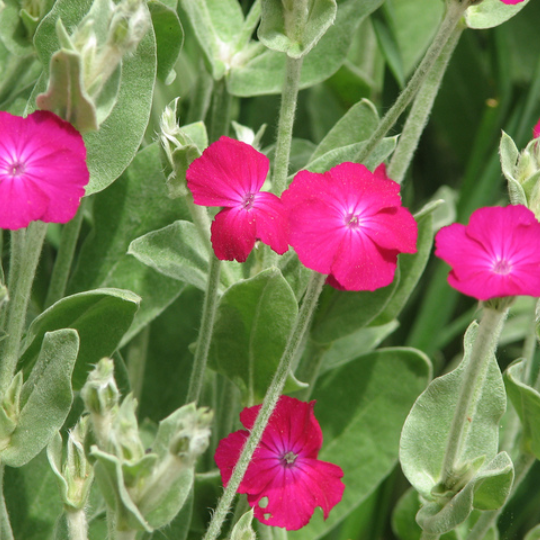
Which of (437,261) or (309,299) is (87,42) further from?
(437,261)

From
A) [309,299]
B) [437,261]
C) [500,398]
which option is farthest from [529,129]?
[309,299]

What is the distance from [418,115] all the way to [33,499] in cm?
48

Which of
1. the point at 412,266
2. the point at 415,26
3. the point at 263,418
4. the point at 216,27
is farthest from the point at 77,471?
the point at 415,26

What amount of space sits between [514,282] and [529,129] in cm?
46

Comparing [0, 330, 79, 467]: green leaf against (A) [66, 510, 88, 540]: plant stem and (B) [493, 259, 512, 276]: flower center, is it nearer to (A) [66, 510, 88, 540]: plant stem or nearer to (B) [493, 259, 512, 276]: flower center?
(A) [66, 510, 88, 540]: plant stem

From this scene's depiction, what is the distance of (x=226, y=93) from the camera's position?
81 cm

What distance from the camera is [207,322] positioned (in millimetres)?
604

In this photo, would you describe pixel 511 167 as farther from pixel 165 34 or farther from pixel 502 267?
pixel 165 34

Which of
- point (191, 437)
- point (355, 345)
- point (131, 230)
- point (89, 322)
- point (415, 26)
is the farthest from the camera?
point (415, 26)

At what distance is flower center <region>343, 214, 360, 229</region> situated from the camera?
550 mm

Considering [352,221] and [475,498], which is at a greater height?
[352,221]

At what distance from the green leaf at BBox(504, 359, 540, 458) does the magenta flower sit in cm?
36

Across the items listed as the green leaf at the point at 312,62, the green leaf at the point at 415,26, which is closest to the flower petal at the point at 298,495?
the green leaf at the point at 312,62

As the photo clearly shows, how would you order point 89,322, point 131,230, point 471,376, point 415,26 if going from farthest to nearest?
1. point 415,26
2. point 131,230
3. point 89,322
4. point 471,376
